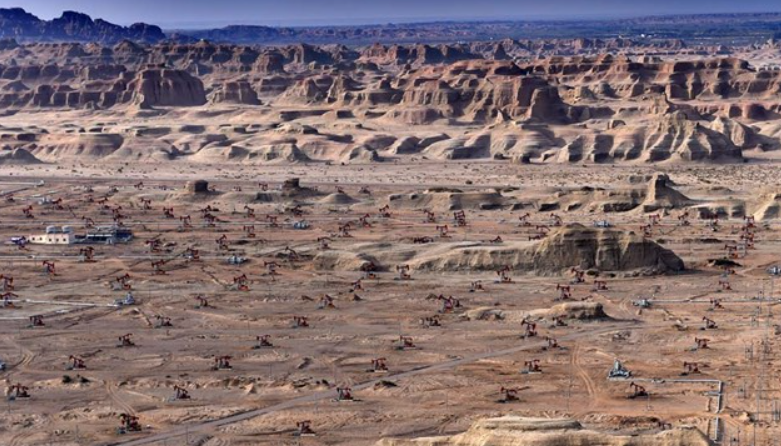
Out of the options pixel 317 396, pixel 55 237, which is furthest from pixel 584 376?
pixel 55 237

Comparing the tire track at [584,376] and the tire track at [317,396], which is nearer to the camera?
the tire track at [317,396]

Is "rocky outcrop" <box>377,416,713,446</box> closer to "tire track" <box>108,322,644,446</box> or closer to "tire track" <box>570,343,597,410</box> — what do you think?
"tire track" <box>570,343,597,410</box>

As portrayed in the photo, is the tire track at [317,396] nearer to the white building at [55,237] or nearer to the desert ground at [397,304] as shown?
the desert ground at [397,304]

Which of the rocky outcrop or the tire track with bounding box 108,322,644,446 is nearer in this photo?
the rocky outcrop

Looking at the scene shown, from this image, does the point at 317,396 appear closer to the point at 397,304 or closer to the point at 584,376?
the point at 584,376

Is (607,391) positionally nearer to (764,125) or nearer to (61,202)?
(61,202)

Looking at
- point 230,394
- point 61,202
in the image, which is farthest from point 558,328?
point 61,202

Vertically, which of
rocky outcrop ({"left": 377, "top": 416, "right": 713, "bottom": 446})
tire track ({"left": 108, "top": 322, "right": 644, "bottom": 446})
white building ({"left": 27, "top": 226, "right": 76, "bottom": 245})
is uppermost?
rocky outcrop ({"left": 377, "top": 416, "right": 713, "bottom": 446})

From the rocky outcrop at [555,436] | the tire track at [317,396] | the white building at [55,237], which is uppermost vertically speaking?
the rocky outcrop at [555,436]

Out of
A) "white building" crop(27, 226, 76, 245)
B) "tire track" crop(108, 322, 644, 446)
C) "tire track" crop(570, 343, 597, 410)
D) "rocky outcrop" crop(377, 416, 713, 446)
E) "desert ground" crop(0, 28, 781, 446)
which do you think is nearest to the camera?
"rocky outcrop" crop(377, 416, 713, 446)

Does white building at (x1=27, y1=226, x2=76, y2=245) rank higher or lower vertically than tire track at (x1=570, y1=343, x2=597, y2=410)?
lower

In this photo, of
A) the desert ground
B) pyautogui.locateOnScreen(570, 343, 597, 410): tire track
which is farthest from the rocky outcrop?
pyautogui.locateOnScreen(570, 343, 597, 410): tire track

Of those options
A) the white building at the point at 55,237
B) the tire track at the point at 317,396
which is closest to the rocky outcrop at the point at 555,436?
the tire track at the point at 317,396
